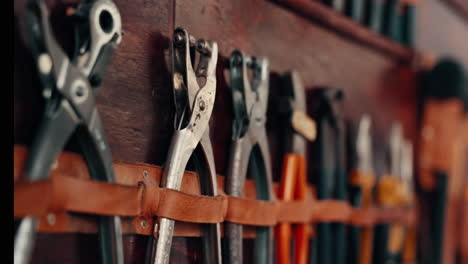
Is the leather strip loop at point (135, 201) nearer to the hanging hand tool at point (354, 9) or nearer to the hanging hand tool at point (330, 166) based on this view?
the hanging hand tool at point (330, 166)

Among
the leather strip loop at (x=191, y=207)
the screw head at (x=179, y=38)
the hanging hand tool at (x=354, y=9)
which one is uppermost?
the hanging hand tool at (x=354, y=9)

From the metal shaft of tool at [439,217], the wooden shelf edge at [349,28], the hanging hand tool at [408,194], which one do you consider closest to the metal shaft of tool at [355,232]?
the hanging hand tool at [408,194]

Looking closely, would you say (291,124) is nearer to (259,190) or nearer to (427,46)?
(259,190)

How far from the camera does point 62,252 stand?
Answer: 0.78m

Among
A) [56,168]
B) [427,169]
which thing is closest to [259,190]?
[56,168]

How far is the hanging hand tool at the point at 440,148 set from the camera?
1.71m

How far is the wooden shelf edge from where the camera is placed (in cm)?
123

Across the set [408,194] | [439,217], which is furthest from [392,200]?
[439,217]

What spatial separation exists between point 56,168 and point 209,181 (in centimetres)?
24

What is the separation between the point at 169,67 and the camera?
93cm

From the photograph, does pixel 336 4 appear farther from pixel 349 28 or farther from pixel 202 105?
pixel 202 105

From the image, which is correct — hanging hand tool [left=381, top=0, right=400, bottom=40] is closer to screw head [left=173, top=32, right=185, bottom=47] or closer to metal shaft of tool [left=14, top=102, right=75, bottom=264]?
screw head [left=173, top=32, right=185, bottom=47]

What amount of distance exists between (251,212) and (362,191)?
472mm

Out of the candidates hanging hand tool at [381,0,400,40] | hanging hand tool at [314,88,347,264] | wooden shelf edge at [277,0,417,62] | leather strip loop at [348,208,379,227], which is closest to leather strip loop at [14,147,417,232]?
hanging hand tool at [314,88,347,264]
